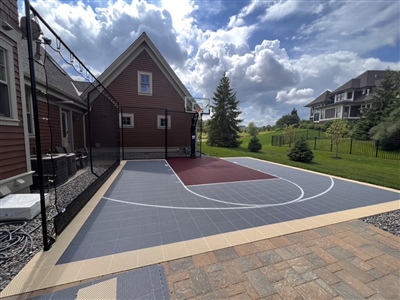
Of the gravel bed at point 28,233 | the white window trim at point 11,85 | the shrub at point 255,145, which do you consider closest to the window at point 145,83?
the white window trim at point 11,85

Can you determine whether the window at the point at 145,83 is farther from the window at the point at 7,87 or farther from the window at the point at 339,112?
the window at the point at 339,112

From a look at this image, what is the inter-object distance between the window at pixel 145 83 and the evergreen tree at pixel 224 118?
1372cm

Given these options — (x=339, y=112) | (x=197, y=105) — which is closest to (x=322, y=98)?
(x=339, y=112)

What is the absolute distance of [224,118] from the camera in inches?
974

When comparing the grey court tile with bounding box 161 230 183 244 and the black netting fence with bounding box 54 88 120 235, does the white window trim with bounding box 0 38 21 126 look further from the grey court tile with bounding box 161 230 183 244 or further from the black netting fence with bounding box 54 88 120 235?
the grey court tile with bounding box 161 230 183 244

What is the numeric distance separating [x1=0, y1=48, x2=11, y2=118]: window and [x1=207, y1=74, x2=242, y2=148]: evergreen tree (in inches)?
846

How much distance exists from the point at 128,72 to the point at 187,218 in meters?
11.5

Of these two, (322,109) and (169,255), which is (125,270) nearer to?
(169,255)

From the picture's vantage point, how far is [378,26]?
23.6ft

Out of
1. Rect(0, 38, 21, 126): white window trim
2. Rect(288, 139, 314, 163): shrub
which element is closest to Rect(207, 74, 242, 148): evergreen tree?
Rect(288, 139, 314, 163): shrub

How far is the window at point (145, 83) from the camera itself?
1215 centimetres

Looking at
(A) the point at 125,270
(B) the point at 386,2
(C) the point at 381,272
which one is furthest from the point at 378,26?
(A) the point at 125,270

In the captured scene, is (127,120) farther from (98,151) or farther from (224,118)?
(224,118)

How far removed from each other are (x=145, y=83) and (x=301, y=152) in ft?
37.7
